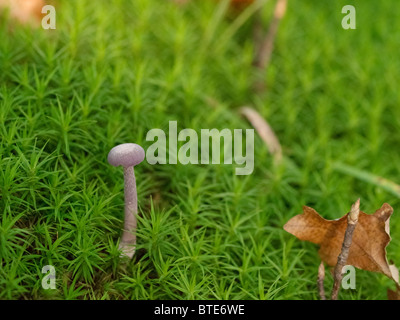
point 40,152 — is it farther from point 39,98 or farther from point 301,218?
point 301,218

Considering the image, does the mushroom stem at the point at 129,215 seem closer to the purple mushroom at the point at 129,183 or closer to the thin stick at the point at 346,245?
the purple mushroom at the point at 129,183

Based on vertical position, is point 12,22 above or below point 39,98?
above

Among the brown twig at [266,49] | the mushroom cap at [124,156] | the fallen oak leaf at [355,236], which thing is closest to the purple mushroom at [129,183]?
the mushroom cap at [124,156]

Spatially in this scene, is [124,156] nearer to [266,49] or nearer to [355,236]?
[355,236]

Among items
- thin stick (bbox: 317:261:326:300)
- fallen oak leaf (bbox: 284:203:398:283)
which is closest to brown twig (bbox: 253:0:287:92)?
fallen oak leaf (bbox: 284:203:398:283)

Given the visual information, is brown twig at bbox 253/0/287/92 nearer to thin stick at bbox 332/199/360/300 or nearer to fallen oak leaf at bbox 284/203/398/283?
fallen oak leaf at bbox 284/203/398/283

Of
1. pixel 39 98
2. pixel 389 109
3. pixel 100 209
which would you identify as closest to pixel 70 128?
pixel 39 98
